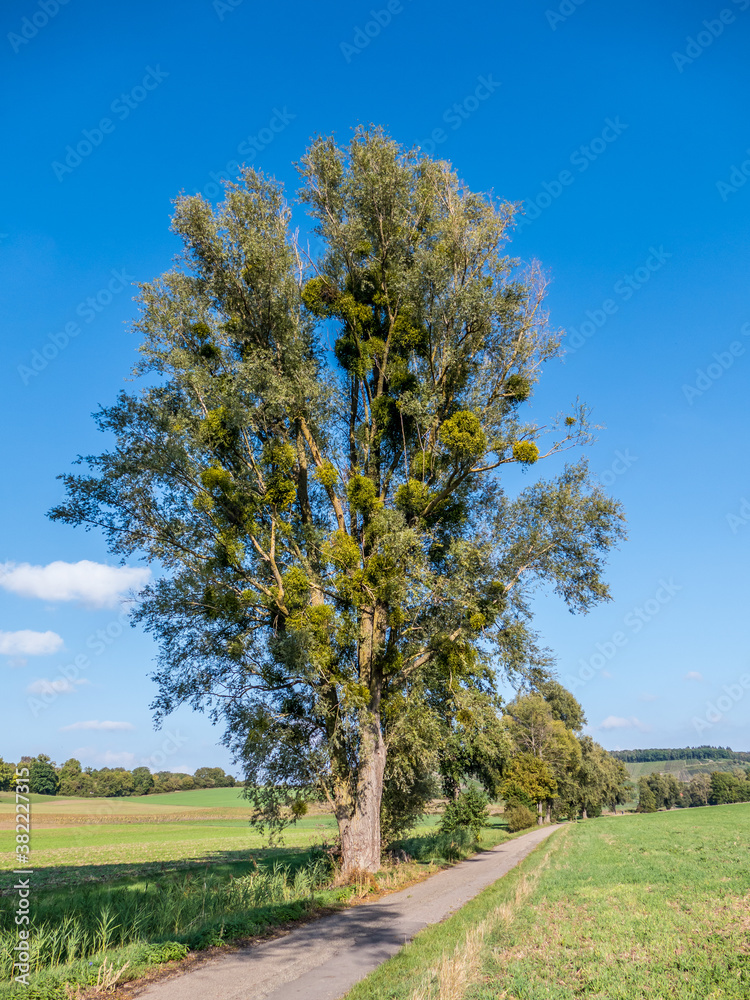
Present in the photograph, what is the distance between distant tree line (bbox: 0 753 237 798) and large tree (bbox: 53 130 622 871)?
79.8 meters

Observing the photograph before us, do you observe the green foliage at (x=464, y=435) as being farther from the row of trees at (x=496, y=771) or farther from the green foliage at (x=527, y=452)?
the row of trees at (x=496, y=771)

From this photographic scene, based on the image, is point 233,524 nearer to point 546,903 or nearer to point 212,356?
point 212,356

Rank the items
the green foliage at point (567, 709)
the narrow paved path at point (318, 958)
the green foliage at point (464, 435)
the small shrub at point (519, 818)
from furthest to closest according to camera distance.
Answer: the green foliage at point (567, 709), the small shrub at point (519, 818), the green foliage at point (464, 435), the narrow paved path at point (318, 958)

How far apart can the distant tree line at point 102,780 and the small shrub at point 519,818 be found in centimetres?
5571

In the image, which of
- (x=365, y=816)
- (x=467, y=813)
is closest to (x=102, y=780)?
(x=467, y=813)

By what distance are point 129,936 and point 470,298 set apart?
15792mm

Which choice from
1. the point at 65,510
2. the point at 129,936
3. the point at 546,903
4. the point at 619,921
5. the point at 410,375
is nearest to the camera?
the point at 129,936

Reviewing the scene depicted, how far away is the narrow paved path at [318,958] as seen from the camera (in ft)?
21.2

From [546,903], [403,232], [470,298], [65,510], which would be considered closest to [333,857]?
[546,903]

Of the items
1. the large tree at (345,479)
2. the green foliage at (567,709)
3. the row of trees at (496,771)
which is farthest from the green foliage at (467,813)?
the green foliage at (567,709)

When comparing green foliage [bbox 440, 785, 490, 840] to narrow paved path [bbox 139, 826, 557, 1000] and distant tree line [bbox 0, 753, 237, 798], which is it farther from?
distant tree line [bbox 0, 753, 237, 798]

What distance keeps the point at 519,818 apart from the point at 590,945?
4718 cm

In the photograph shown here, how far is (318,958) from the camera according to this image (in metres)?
7.89

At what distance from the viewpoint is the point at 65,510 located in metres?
14.9
